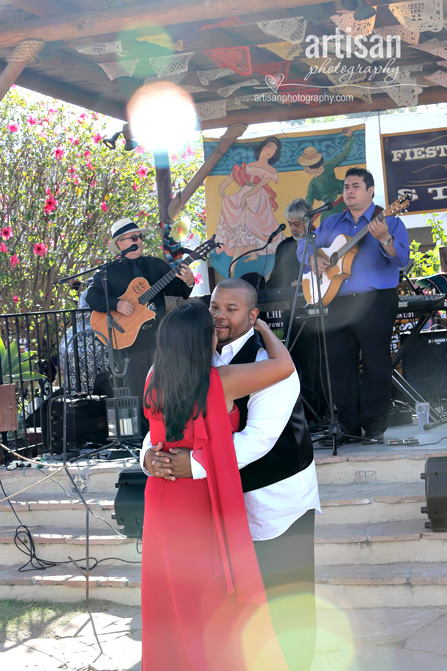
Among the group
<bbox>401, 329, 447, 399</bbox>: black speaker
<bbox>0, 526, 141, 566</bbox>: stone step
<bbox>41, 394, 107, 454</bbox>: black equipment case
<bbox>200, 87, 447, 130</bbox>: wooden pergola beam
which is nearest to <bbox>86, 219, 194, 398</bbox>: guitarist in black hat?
<bbox>41, 394, 107, 454</bbox>: black equipment case

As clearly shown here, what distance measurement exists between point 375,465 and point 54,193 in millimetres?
7527

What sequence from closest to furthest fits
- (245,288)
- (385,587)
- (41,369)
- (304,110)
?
(245,288) < (385,587) < (41,369) < (304,110)

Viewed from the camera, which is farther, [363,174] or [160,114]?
[160,114]

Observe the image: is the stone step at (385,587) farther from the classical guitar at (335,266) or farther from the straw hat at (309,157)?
the straw hat at (309,157)

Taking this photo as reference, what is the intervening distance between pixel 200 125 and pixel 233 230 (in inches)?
45.4

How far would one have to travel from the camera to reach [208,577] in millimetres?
2611

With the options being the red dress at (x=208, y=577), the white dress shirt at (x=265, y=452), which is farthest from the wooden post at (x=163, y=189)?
the red dress at (x=208, y=577)

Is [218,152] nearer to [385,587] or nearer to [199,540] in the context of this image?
[385,587]

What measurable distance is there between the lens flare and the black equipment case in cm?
276

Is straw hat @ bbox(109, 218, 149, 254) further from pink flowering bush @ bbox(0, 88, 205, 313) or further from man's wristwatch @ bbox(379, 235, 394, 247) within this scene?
pink flowering bush @ bbox(0, 88, 205, 313)

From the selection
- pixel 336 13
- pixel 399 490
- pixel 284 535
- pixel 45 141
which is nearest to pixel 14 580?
pixel 399 490

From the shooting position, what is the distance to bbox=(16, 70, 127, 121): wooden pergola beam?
725 cm

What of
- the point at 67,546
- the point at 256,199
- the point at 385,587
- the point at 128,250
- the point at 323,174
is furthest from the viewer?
the point at 256,199

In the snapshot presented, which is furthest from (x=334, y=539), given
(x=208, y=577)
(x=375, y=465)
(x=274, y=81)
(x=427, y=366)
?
(x=274, y=81)
